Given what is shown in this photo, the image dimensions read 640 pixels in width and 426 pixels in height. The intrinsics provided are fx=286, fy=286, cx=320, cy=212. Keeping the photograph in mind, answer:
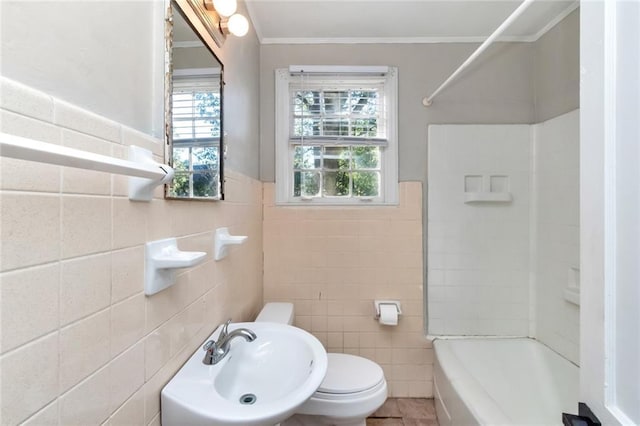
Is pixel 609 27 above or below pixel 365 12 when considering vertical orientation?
below

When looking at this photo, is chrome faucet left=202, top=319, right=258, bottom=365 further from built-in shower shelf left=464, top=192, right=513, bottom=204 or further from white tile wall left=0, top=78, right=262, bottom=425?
built-in shower shelf left=464, top=192, right=513, bottom=204

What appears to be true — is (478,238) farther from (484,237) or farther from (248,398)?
(248,398)

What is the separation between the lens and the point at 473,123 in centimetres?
197

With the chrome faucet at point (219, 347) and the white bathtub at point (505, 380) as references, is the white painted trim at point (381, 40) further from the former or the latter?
the white bathtub at point (505, 380)

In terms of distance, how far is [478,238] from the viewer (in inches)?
77.0

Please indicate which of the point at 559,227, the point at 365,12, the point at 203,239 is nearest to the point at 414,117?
the point at 365,12

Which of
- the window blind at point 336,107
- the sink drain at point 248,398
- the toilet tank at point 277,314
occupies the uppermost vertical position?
the window blind at point 336,107

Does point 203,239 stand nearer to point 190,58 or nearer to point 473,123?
point 190,58

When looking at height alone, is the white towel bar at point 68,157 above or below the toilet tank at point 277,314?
above

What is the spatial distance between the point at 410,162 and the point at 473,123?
51 cm

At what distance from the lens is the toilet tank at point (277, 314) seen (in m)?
1.56

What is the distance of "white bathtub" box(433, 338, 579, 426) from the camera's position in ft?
4.88

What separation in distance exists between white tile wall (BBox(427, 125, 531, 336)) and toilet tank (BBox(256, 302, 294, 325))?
97 centimetres

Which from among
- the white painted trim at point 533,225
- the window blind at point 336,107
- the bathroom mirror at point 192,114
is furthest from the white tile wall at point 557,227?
the bathroom mirror at point 192,114
